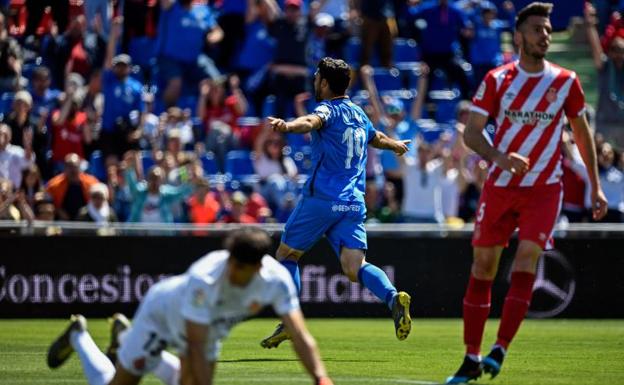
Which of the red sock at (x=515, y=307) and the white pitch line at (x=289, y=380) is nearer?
the red sock at (x=515, y=307)

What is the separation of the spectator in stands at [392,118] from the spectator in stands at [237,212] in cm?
271

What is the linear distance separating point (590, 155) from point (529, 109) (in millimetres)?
649

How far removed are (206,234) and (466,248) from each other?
342cm

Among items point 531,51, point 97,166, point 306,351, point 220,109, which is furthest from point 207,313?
point 220,109

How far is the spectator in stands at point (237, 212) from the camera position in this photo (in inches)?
715

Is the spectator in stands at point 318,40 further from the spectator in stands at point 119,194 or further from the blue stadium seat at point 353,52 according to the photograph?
the spectator in stands at point 119,194

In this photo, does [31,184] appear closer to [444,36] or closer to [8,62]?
[8,62]

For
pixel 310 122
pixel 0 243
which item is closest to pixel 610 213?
pixel 0 243

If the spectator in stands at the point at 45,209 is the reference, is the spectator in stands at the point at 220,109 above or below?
above

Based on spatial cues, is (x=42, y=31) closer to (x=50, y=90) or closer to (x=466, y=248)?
(x=50, y=90)

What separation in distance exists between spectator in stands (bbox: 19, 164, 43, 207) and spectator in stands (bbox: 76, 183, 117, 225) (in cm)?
111

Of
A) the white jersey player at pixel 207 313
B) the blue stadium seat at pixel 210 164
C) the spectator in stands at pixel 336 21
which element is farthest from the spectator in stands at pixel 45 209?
the white jersey player at pixel 207 313

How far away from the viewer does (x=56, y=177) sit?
18.7m

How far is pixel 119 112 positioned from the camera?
20.1 metres
